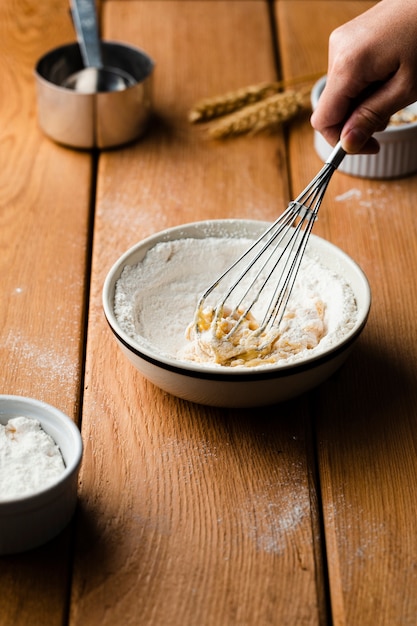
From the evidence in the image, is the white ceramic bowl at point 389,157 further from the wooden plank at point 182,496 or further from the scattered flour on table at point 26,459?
the scattered flour on table at point 26,459

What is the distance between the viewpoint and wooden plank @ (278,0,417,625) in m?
0.78

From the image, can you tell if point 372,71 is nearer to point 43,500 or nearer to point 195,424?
point 195,424

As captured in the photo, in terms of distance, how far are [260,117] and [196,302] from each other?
0.53 meters

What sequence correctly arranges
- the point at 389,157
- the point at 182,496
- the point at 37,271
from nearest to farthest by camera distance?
the point at 182,496
the point at 37,271
the point at 389,157

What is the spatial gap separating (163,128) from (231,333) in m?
0.68

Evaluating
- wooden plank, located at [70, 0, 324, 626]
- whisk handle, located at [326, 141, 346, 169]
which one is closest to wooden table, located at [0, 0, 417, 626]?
wooden plank, located at [70, 0, 324, 626]

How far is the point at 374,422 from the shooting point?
0.95 m

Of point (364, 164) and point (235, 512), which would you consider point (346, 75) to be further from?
point (235, 512)

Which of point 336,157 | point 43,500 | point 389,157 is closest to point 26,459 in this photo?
point 43,500

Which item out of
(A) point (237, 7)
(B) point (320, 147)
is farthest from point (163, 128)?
(A) point (237, 7)

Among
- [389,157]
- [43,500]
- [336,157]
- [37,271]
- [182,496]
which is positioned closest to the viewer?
[43,500]

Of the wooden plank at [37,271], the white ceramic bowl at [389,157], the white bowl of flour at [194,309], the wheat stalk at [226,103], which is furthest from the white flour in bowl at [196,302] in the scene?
the wheat stalk at [226,103]

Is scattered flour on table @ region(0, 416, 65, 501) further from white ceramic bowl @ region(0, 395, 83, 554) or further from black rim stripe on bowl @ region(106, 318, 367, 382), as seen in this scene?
black rim stripe on bowl @ region(106, 318, 367, 382)

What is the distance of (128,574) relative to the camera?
0.77m
